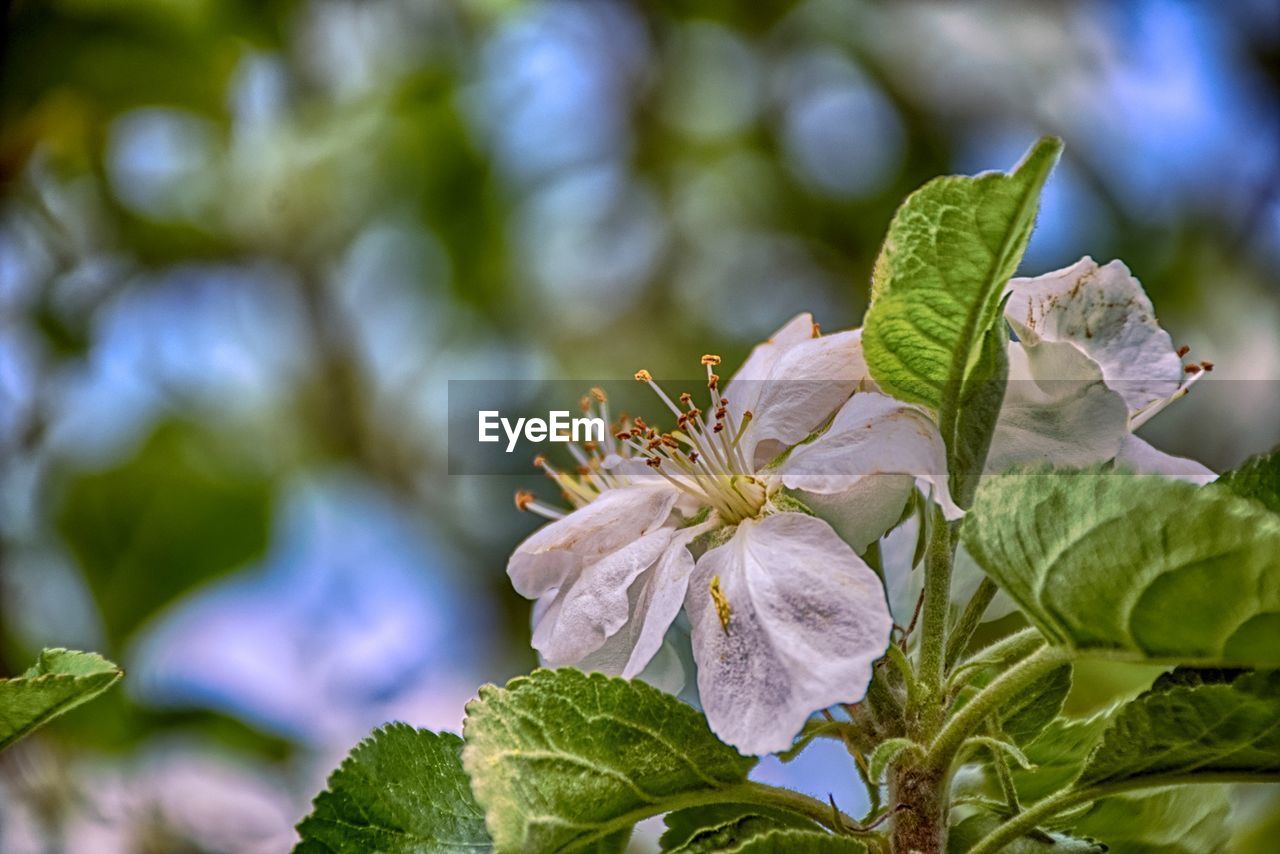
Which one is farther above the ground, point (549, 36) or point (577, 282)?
point (549, 36)

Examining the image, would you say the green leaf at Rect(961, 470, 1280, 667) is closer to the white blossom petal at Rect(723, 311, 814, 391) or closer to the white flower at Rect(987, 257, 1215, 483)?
the white flower at Rect(987, 257, 1215, 483)

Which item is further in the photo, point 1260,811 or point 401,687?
point 401,687

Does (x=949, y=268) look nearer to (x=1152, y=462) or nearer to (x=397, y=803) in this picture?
(x=1152, y=462)

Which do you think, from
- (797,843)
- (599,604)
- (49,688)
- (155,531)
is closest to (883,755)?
(797,843)

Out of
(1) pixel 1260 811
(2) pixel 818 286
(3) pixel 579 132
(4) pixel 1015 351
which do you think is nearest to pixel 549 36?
(3) pixel 579 132

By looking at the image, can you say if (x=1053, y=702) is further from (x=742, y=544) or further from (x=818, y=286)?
(x=818, y=286)

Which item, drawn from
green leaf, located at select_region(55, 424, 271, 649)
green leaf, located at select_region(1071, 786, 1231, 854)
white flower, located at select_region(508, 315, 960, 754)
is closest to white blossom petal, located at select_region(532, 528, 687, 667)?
white flower, located at select_region(508, 315, 960, 754)
